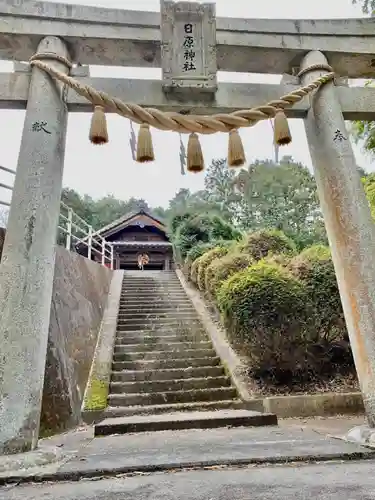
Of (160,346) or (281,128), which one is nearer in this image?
(281,128)

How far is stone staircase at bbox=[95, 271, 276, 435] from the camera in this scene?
468 centimetres

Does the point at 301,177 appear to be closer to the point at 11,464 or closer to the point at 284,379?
the point at 284,379

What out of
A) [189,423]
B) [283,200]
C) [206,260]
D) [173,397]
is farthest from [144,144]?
[283,200]

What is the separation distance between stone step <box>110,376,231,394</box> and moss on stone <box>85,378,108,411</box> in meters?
0.19

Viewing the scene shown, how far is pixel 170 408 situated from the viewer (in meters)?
5.75

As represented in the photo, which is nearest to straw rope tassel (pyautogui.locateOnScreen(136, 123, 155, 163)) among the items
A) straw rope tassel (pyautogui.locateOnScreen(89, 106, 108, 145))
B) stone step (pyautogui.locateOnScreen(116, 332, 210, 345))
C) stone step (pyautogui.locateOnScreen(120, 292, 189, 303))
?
straw rope tassel (pyautogui.locateOnScreen(89, 106, 108, 145))

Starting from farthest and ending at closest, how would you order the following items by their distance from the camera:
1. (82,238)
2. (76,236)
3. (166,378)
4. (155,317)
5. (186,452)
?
(76,236), (82,238), (155,317), (166,378), (186,452)

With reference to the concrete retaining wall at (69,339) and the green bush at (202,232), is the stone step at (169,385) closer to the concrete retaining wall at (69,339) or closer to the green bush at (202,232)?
the concrete retaining wall at (69,339)

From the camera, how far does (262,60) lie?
4348 mm

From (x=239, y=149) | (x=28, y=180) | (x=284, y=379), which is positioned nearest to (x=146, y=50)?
(x=239, y=149)

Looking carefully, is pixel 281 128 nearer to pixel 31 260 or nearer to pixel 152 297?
pixel 31 260

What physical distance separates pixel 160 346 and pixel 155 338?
363 millimetres

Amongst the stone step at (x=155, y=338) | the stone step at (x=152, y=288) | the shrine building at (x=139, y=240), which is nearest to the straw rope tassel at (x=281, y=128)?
the stone step at (x=155, y=338)

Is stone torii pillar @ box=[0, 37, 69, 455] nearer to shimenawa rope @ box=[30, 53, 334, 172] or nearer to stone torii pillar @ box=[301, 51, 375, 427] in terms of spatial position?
shimenawa rope @ box=[30, 53, 334, 172]
